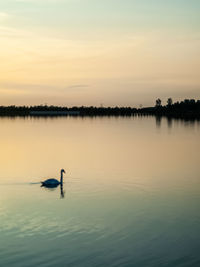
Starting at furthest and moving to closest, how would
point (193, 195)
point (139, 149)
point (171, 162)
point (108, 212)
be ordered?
point (139, 149)
point (171, 162)
point (193, 195)
point (108, 212)

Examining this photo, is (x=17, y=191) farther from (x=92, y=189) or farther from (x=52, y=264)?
(x=52, y=264)

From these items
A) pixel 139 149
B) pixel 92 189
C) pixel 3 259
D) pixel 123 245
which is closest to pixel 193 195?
pixel 92 189

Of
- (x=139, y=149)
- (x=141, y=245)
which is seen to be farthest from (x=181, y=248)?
(x=139, y=149)

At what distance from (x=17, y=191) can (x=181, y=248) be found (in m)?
13.4

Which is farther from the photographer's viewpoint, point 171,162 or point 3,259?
point 171,162

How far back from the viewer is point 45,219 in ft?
61.0

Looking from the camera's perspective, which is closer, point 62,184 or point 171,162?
point 62,184

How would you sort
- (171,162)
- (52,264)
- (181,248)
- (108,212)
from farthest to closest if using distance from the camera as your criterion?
(171,162)
(108,212)
(181,248)
(52,264)

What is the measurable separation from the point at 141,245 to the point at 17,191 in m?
12.1

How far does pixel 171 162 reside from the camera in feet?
129

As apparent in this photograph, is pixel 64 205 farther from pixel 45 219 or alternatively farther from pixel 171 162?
pixel 171 162

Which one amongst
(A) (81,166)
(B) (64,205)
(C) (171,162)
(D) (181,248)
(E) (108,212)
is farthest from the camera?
(C) (171,162)

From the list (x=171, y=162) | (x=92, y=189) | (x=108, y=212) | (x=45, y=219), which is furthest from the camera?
(x=171, y=162)

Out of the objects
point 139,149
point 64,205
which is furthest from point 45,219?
point 139,149
